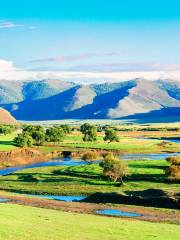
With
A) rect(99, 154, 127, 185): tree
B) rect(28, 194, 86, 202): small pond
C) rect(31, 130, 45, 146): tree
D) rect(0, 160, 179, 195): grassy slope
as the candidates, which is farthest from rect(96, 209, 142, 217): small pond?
rect(31, 130, 45, 146): tree

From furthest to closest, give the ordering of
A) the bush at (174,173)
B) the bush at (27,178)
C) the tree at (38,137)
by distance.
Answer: the tree at (38,137) → the bush at (27,178) → the bush at (174,173)

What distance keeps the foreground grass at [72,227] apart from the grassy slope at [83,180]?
84.2 feet

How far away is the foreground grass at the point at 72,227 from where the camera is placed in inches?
1840

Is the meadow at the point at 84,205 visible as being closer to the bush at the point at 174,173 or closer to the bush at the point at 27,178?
the bush at the point at 27,178

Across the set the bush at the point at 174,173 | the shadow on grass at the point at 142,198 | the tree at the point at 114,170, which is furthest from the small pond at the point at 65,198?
the bush at the point at 174,173

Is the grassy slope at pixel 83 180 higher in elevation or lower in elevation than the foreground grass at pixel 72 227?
higher

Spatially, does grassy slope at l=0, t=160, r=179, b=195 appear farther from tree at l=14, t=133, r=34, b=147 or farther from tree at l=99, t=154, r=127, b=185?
Result: tree at l=14, t=133, r=34, b=147

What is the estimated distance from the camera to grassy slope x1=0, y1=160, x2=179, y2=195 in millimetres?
93000

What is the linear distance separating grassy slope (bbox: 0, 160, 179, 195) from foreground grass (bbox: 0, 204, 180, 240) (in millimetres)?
25661

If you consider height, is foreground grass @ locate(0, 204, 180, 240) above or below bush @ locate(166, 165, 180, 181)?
below

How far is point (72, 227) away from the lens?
53.0m

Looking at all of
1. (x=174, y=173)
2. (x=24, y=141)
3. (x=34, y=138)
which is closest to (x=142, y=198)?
(x=174, y=173)

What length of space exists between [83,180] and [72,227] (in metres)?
49.7

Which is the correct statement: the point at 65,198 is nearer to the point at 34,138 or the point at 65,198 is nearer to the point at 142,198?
the point at 142,198
